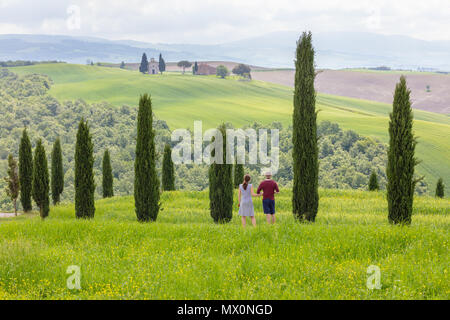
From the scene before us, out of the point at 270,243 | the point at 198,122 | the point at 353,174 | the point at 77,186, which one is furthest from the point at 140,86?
the point at 270,243

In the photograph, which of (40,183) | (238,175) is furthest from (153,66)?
(40,183)

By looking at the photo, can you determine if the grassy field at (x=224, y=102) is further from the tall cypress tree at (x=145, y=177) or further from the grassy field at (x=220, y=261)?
the grassy field at (x=220, y=261)

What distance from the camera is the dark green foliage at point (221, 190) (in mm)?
19328

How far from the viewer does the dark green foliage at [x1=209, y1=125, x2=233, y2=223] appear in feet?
63.4

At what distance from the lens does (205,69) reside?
148 meters

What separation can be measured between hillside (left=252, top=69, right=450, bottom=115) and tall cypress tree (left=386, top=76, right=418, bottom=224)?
296 feet

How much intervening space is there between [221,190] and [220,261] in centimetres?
795

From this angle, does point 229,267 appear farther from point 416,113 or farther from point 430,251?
point 416,113

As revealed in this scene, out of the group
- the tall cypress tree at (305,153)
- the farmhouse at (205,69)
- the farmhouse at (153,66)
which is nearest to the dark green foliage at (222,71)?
the farmhouse at (205,69)

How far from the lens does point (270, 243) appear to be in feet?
43.8

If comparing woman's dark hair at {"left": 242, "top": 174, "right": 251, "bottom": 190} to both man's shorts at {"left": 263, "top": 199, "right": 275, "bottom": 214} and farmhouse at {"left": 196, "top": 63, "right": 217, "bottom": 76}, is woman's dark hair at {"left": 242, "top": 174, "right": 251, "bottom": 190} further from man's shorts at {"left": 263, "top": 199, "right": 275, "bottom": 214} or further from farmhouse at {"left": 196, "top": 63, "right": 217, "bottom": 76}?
farmhouse at {"left": 196, "top": 63, "right": 217, "bottom": 76}

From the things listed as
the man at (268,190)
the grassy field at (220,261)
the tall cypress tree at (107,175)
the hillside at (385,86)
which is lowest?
the tall cypress tree at (107,175)

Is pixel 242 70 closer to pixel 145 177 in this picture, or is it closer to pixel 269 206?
pixel 145 177

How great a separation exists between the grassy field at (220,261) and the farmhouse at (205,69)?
134271 millimetres
